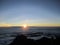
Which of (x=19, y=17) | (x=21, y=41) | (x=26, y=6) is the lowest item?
(x=21, y=41)

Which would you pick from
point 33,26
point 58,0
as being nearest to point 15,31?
point 33,26

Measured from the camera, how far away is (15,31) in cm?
186

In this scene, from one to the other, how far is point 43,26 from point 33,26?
17cm

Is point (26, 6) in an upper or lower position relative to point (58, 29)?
upper

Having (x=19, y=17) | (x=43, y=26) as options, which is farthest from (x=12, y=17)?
(x=43, y=26)

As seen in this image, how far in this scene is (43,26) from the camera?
1874 millimetres

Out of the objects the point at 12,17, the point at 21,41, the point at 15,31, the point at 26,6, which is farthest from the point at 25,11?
the point at 21,41

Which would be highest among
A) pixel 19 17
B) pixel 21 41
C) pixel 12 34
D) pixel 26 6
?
pixel 26 6

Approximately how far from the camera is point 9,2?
1.93 m

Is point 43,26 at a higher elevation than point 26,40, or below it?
higher

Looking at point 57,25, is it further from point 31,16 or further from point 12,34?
point 12,34

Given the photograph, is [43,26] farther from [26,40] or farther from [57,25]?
[26,40]

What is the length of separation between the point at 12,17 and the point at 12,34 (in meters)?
0.29

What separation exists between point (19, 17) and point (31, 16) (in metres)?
0.20
